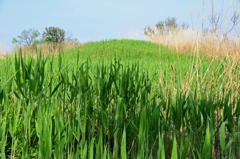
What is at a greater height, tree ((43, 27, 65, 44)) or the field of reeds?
tree ((43, 27, 65, 44))

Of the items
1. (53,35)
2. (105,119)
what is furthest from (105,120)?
(53,35)

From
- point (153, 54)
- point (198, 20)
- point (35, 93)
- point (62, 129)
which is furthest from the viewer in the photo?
point (153, 54)

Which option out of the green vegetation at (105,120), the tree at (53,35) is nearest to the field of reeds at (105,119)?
the green vegetation at (105,120)

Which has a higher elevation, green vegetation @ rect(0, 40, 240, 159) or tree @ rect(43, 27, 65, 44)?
tree @ rect(43, 27, 65, 44)

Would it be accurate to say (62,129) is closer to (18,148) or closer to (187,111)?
(18,148)

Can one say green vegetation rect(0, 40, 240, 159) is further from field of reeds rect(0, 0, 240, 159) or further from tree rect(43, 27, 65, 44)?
tree rect(43, 27, 65, 44)

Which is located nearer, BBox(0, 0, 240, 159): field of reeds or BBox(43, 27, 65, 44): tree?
BBox(0, 0, 240, 159): field of reeds

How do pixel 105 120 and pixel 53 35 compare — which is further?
pixel 53 35

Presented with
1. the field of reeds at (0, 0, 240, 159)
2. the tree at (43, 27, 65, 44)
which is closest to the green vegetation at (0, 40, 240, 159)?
the field of reeds at (0, 0, 240, 159)

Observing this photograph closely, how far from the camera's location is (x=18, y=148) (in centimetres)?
156

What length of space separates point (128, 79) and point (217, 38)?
1.46m


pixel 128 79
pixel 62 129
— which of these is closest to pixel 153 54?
pixel 128 79

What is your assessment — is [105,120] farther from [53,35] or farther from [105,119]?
[53,35]

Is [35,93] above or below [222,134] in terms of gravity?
above
